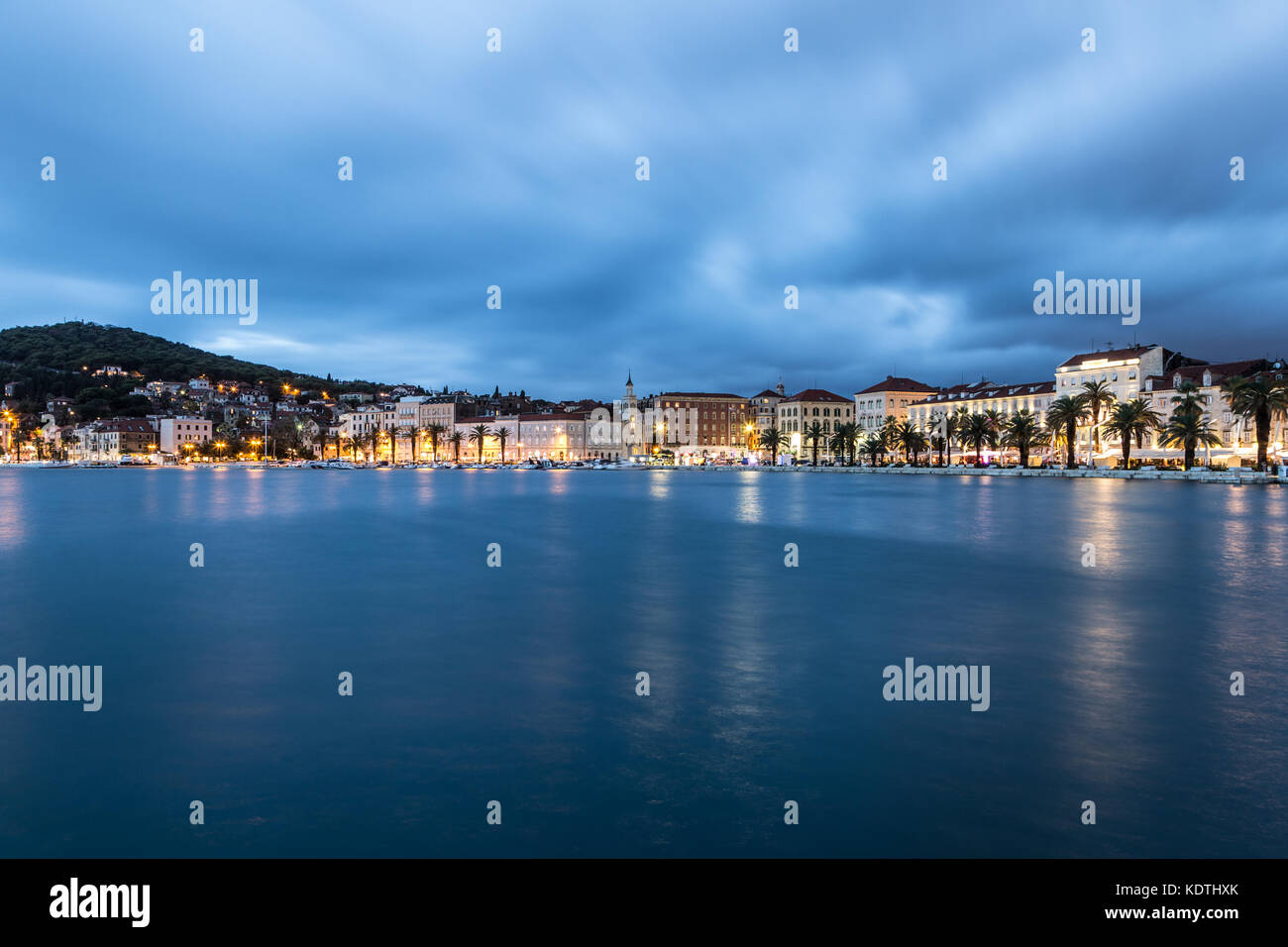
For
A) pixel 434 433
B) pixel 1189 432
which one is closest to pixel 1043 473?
pixel 1189 432

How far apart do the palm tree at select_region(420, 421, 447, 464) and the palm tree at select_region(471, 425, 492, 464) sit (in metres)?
8.01

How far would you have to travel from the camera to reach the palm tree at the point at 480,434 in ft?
599

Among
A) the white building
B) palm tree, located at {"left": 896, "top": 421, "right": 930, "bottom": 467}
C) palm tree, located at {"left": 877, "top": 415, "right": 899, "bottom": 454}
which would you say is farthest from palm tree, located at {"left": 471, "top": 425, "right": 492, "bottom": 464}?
palm tree, located at {"left": 896, "top": 421, "right": 930, "bottom": 467}

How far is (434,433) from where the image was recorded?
598ft

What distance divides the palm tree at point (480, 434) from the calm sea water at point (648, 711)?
6291 inches

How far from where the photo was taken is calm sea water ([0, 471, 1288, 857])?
6.61 meters

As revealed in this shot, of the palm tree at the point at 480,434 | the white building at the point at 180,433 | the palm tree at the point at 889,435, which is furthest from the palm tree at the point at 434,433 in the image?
the palm tree at the point at 889,435

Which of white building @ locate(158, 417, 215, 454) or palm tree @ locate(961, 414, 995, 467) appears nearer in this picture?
palm tree @ locate(961, 414, 995, 467)

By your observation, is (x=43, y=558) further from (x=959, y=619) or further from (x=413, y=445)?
(x=413, y=445)

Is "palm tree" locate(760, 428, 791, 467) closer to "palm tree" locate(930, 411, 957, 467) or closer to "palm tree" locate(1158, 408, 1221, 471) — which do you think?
"palm tree" locate(930, 411, 957, 467)

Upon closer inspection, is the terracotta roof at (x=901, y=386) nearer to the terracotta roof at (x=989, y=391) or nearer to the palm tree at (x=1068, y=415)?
the terracotta roof at (x=989, y=391)

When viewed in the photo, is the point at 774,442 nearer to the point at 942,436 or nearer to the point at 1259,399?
the point at 942,436

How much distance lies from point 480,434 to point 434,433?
10.3m

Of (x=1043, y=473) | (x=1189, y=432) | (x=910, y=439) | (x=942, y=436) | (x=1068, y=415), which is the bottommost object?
(x=1043, y=473)
